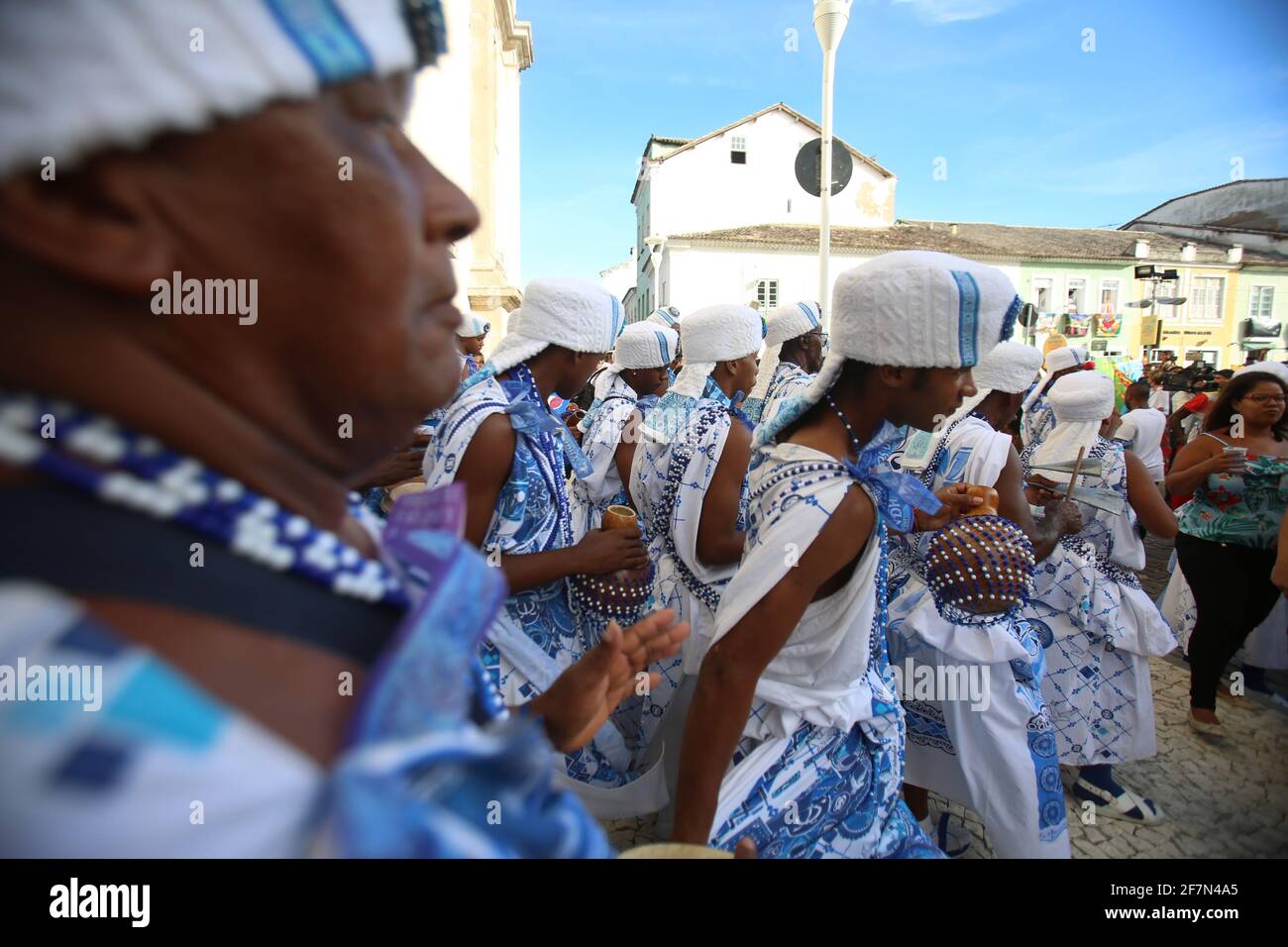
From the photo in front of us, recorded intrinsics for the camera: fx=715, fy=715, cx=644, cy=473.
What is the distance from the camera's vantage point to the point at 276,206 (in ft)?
1.97

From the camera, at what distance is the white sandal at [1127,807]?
3688mm

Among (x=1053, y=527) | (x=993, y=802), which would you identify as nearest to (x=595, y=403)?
(x=1053, y=527)

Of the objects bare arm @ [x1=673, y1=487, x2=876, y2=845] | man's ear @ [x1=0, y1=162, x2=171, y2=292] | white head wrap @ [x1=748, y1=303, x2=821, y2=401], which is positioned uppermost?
white head wrap @ [x1=748, y1=303, x2=821, y2=401]

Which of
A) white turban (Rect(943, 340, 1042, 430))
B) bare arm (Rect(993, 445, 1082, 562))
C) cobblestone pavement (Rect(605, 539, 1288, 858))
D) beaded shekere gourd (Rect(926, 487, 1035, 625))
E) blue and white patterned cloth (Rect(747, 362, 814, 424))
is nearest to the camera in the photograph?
beaded shekere gourd (Rect(926, 487, 1035, 625))

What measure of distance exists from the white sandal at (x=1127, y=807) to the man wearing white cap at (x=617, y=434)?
2985 mm

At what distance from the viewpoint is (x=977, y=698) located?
9.19 ft

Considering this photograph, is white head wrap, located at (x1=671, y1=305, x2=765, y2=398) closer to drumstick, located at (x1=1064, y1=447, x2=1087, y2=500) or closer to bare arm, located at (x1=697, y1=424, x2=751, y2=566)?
bare arm, located at (x1=697, y1=424, x2=751, y2=566)

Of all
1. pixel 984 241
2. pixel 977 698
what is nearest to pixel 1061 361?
pixel 977 698

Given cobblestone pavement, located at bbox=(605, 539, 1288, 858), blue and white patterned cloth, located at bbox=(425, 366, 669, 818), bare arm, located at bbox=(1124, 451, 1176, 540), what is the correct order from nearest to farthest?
blue and white patterned cloth, located at bbox=(425, 366, 669, 818) < cobblestone pavement, located at bbox=(605, 539, 1288, 858) < bare arm, located at bbox=(1124, 451, 1176, 540)

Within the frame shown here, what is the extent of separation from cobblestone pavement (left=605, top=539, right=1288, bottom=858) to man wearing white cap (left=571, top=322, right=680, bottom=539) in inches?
65.5

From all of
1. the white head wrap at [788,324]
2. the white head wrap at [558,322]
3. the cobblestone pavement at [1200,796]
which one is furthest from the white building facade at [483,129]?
the cobblestone pavement at [1200,796]

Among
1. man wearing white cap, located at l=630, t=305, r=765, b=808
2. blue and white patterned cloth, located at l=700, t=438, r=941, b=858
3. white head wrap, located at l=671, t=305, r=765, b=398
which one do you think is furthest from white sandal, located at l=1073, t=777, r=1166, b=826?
white head wrap, located at l=671, t=305, r=765, b=398

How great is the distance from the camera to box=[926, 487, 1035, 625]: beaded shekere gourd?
7.77ft
